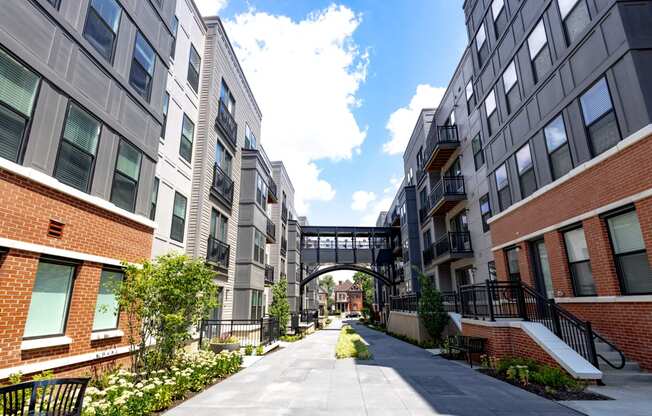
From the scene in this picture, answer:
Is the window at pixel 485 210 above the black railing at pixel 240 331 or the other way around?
above

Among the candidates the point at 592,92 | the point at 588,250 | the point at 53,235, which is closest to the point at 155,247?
the point at 53,235

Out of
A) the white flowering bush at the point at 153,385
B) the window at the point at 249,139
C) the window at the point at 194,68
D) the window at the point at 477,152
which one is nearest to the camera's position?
the white flowering bush at the point at 153,385

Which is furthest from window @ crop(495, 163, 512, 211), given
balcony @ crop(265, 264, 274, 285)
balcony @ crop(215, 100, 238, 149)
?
balcony @ crop(265, 264, 274, 285)

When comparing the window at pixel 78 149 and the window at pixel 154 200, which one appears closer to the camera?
the window at pixel 78 149

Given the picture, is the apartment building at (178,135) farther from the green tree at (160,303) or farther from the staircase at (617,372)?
the staircase at (617,372)

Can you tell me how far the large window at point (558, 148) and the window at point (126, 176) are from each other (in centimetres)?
1353

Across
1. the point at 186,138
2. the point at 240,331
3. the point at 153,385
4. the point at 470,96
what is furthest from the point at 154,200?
the point at 470,96

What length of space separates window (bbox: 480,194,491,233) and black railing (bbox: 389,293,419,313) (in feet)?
18.1

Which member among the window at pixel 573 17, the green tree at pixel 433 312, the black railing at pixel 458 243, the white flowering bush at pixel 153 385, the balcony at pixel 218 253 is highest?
the window at pixel 573 17

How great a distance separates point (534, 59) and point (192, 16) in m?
15.0

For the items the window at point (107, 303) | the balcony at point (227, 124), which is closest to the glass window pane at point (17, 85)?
the window at point (107, 303)

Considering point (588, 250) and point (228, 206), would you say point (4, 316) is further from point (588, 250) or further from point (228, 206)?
point (588, 250)

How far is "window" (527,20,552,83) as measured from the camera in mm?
11680

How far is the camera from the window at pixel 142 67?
10.5 metres
